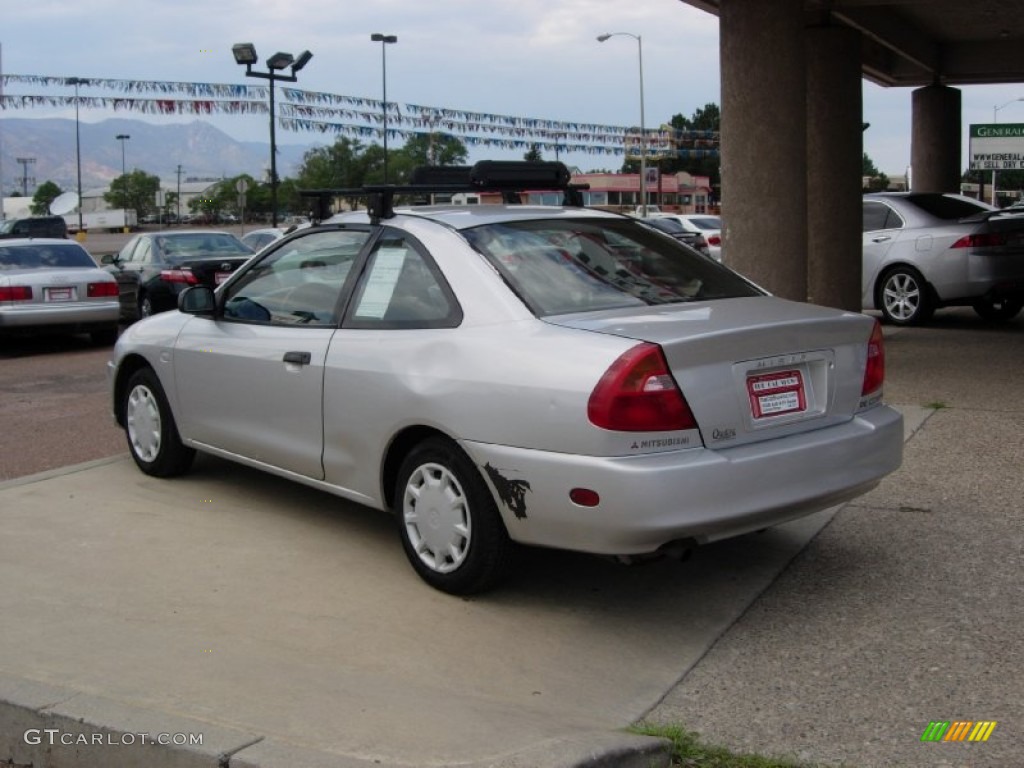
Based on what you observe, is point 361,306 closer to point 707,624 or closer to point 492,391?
point 492,391

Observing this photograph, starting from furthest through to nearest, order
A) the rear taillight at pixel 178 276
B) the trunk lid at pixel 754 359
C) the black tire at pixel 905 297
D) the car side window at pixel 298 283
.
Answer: the rear taillight at pixel 178 276
the black tire at pixel 905 297
the car side window at pixel 298 283
the trunk lid at pixel 754 359

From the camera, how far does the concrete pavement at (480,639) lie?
3705mm

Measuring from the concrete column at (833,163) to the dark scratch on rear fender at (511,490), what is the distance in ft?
30.6

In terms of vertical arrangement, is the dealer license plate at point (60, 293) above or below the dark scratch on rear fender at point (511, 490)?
above

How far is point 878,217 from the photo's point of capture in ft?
49.6

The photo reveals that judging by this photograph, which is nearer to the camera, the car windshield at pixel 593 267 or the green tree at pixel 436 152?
the car windshield at pixel 593 267

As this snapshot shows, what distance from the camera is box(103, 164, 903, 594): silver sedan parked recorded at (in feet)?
14.3

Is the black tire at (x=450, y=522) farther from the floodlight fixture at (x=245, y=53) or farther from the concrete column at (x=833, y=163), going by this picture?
the floodlight fixture at (x=245, y=53)

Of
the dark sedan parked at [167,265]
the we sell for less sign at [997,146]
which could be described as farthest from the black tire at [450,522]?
the we sell for less sign at [997,146]

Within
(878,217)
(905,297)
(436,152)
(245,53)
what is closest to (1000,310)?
(905,297)

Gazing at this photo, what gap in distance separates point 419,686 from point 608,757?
94cm

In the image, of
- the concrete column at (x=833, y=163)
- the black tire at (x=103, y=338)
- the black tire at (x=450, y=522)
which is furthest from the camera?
the black tire at (x=103, y=338)

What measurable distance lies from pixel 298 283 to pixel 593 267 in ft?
5.32

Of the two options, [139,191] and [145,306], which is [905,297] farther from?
[139,191]
